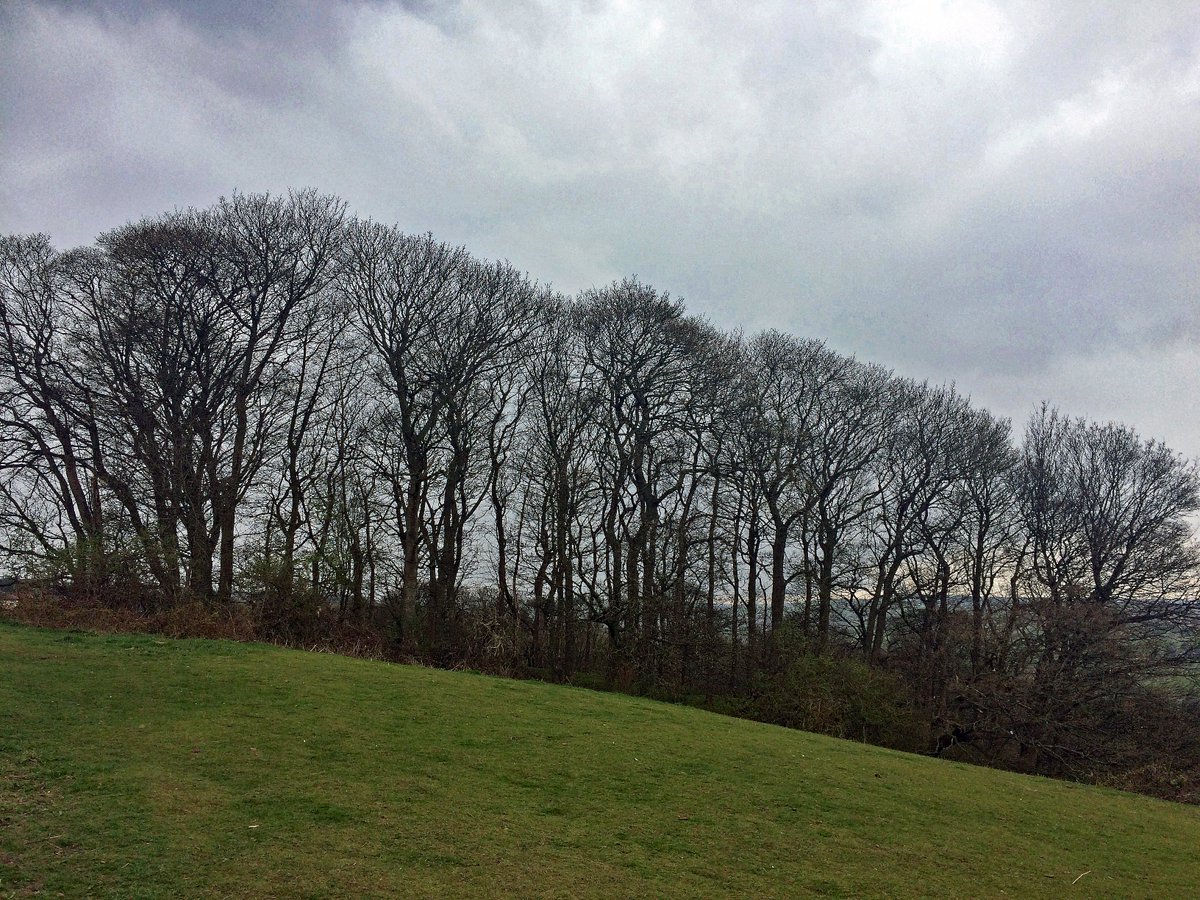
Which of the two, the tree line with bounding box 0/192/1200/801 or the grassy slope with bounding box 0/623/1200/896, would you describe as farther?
the tree line with bounding box 0/192/1200/801

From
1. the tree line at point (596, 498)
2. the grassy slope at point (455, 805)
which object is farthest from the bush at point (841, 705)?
the grassy slope at point (455, 805)

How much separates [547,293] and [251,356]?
11219 millimetres

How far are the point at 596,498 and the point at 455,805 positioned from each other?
74.3 feet

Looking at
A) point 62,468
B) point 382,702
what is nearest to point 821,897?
point 382,702

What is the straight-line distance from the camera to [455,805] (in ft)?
25.6

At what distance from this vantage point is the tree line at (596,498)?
23.4 metres

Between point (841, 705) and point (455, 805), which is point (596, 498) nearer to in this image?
point (841, 705)

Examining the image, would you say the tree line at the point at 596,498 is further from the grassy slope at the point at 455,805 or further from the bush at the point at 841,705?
the grassy slope at the point at 455,805

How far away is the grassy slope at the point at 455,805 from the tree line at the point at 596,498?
10.1 metres

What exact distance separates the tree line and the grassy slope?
1008cm

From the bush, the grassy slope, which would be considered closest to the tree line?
the bush

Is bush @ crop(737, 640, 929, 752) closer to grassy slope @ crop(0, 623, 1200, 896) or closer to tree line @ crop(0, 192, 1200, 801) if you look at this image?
tree line @ crop(0, 192, 1200, 801)

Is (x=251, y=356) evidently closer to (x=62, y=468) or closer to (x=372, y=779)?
(x=62, y=468)

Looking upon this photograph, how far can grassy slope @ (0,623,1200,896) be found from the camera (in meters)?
5.94
